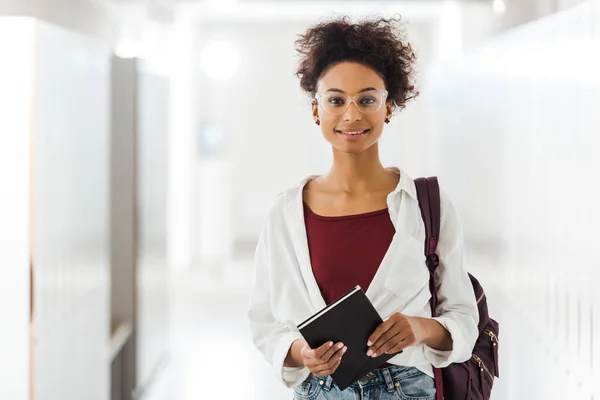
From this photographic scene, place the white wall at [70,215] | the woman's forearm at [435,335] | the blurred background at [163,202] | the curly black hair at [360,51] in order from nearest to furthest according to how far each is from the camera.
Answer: the woman's forearm at [435,335] < the curly black hair at [360,51] < the blurred background at [163,202] < the white wall at [70,215]

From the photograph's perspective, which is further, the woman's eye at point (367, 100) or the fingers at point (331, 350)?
the woman's eye at point (367, 100)

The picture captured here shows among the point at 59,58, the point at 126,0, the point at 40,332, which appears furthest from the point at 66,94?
the point at 126,0

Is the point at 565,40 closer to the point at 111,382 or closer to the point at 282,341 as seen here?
the point at 282,341

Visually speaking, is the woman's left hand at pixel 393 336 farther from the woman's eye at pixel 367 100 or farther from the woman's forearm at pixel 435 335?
the woman's eye at pixel 367 100

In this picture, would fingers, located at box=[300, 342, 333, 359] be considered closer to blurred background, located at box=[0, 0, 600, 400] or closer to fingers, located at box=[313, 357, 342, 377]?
fingers, located at box=[313, 357, 342, 377]

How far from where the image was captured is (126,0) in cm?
628

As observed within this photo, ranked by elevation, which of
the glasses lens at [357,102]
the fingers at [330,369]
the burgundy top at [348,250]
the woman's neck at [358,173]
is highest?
the glasses lens at [357,102]

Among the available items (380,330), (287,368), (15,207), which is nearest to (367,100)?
(380,330)

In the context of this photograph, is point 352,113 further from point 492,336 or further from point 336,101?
point 492,336

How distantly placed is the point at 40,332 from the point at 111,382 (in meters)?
2.29

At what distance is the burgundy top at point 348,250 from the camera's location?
189cm

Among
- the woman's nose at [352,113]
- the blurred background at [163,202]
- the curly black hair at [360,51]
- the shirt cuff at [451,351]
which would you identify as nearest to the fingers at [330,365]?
the shirt cuff at [451,351]

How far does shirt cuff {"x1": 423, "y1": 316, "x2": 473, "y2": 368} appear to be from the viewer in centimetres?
187

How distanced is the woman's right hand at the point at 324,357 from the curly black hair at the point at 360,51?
614 mm
